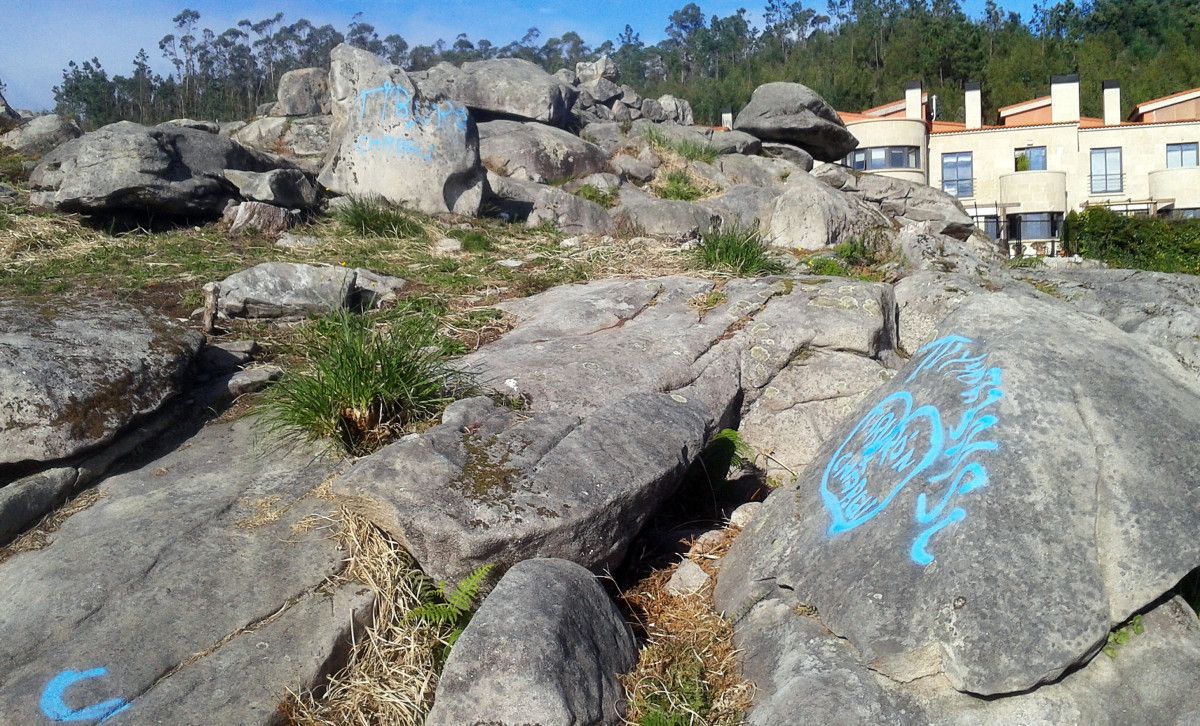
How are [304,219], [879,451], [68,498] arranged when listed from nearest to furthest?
[879,451] → [68,498] → [304,219]

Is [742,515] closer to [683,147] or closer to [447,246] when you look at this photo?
[447,246]

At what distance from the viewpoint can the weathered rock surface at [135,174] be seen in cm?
834

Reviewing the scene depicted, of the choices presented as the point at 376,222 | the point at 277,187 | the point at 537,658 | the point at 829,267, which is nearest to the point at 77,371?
the point at 537,658

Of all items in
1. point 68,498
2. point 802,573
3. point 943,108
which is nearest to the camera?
point 802,573

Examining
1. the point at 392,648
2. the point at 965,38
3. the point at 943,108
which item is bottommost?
the point at 392,648

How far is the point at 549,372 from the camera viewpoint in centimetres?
510

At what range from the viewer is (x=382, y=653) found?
3525mm

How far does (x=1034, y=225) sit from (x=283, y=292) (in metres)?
33.2

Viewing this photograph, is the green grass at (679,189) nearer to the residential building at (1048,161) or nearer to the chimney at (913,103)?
the residential building at (1048,161)

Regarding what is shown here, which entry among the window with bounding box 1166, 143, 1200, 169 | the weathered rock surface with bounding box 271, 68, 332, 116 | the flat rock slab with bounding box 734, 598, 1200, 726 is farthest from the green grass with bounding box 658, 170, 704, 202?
the window with bounding box 1166, 143, 1200, 169

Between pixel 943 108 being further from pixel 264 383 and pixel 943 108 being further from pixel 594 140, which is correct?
→ pixel 264 383

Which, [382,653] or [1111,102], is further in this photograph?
[1111,102]

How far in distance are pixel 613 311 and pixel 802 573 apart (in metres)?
3.10

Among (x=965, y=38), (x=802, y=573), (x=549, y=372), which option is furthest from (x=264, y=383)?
→ (x=965, y=38)
